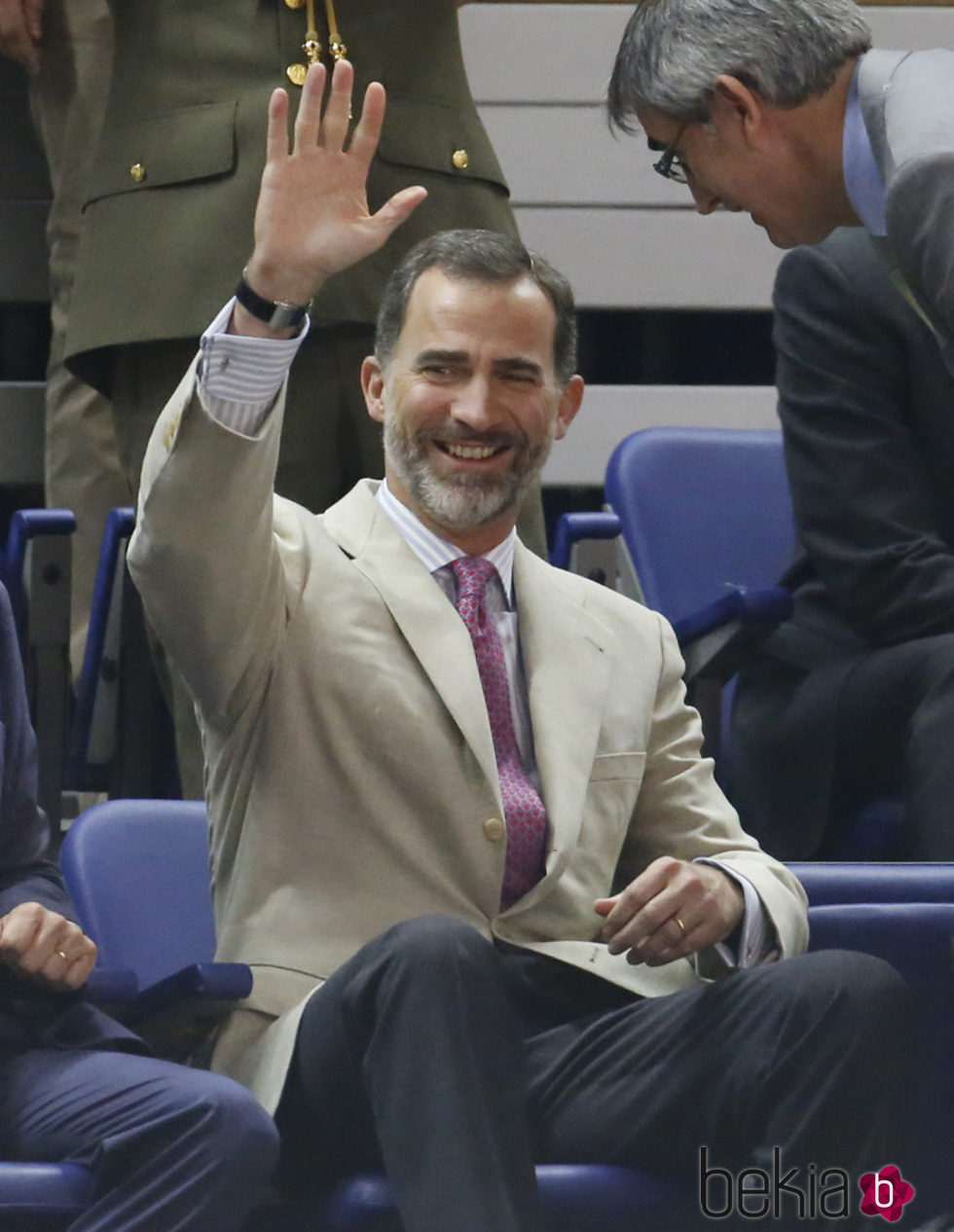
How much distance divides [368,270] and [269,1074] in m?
1.08

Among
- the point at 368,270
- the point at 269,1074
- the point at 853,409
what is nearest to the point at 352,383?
the point at 368,270

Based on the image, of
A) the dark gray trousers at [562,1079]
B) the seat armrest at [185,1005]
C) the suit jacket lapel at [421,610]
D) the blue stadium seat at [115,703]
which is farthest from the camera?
the blue stadium seat at [115,703]

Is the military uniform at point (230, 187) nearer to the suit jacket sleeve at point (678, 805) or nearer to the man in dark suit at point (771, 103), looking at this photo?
the man in dark suit at point (771, 103)

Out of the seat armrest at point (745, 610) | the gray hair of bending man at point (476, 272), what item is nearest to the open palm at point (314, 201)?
the gray hair of bending man at point (476, 272)

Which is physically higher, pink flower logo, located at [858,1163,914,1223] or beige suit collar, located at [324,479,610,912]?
beige suit collar, located at [324,479,610,912]

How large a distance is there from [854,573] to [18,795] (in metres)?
1.13

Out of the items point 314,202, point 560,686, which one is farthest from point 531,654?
point 314,202

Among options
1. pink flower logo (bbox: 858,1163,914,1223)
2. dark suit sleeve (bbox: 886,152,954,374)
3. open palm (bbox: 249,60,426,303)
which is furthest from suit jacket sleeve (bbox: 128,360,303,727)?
pink flower logo (bbox: 858,1163,914,1223)

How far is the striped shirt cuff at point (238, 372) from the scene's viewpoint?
1728mm

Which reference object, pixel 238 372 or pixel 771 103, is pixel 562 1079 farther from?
pixel 771 103

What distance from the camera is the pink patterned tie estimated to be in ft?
6.22

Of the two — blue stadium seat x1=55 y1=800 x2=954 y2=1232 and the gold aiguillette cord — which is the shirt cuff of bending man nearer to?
blue stadium seat x1=55 y1=800 x2=954 y2=1232

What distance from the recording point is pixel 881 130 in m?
1.99

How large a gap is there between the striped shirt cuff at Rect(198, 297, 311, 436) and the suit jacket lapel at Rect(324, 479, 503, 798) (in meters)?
0.26
